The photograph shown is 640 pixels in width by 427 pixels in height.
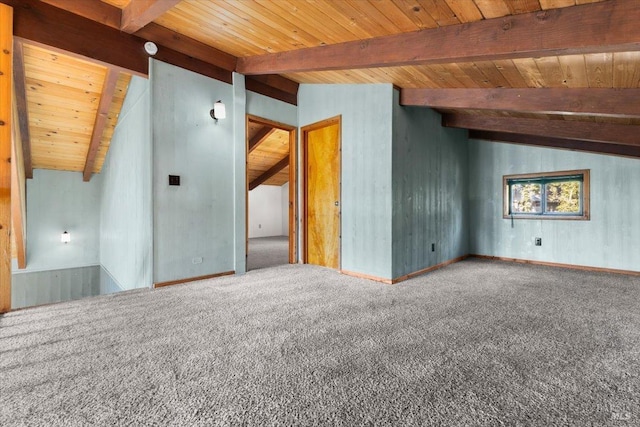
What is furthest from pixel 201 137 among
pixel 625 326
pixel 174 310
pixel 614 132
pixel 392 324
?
pixel 614 132

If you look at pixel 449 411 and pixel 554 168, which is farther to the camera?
pixel 554 168

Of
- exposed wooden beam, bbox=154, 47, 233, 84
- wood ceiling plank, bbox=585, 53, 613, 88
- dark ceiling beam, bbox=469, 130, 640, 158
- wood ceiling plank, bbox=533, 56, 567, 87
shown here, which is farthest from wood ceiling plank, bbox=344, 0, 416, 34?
dark ceiling beam, bbox=469, 130, 640, 158

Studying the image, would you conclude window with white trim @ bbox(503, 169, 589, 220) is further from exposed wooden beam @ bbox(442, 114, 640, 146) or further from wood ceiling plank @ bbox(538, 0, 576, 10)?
wood ceiling plank @ bbox(538, 0, 576, 10)

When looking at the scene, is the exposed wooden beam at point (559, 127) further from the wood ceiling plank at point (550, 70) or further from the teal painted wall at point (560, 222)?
the wood ceiling plank at point (550, 70)

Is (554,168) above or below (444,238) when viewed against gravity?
above

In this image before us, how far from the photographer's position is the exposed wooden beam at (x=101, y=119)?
3.74 metres

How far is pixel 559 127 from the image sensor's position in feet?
13.0

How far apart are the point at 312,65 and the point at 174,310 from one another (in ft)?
9.24

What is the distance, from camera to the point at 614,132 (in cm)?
365

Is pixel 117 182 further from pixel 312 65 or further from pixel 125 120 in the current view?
pixel 312 65

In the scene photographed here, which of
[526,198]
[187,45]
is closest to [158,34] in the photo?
[187,45]

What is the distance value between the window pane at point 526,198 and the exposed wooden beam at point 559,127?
4.41 ft

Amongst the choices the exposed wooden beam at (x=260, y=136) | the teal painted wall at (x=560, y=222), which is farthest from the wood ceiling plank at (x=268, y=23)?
the teal painted wall at (x=560, y=222)

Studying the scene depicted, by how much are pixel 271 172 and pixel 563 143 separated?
23.7 feet
